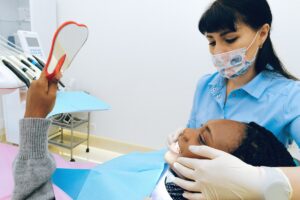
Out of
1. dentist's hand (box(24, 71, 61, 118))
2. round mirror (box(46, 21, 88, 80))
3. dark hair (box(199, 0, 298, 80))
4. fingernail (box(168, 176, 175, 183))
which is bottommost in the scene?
fingernail (box(168, 176, 175, 183))

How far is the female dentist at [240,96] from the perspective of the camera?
63 cm

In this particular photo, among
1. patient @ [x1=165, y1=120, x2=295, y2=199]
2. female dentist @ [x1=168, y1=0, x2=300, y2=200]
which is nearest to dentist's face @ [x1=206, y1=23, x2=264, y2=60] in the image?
female dentist @ [x1=168, y1=0, x2=300, y2=200]

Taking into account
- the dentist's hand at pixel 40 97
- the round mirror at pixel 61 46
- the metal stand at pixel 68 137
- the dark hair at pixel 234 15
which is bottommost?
the metal stand at pixel 68 137

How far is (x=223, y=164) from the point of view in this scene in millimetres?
649

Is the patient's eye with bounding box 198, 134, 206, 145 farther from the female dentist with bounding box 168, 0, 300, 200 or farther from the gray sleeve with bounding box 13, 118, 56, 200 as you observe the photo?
the gray sleeve with bounding box 13, 118, 56, 200

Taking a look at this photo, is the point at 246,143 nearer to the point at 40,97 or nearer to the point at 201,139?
the point at 201,139

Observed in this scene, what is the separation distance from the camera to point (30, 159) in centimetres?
65

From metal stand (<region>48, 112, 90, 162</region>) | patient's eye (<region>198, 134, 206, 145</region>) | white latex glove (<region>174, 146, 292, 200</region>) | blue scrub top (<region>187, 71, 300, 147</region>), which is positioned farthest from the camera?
metal stand (<region>48, 112, 90, 162</region>)

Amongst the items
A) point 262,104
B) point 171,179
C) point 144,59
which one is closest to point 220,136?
point 171,179

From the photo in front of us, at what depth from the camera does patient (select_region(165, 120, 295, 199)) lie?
2.33 ft

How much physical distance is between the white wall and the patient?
5.16 feet

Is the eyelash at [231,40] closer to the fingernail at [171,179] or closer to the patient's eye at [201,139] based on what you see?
the patient's eye at [201,139]

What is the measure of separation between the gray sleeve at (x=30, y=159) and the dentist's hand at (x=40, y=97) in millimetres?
20

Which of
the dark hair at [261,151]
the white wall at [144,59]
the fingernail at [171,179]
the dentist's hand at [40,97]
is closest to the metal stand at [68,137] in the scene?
the white wall at [144,59]
